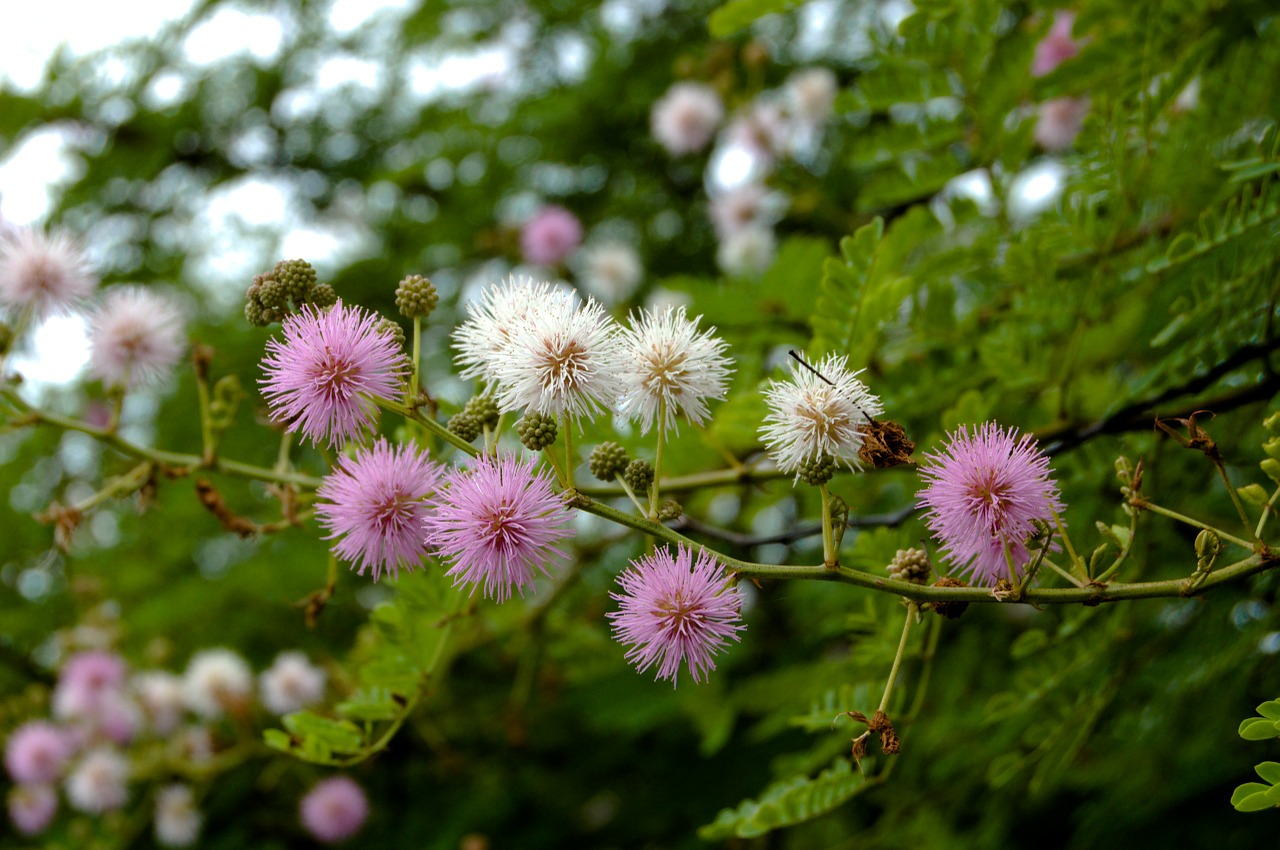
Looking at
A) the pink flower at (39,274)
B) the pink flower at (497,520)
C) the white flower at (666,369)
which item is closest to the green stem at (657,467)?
the white flower at (666,369)

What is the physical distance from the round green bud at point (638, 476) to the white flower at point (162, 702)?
2866 mm

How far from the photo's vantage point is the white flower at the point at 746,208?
4.11m

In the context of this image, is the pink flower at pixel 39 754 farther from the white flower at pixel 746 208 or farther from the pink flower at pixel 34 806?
the white flower at pixel 746 208

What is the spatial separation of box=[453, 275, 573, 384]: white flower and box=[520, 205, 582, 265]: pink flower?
2.92m

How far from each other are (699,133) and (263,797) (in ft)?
10.4

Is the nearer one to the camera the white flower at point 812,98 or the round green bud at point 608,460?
the round green bud at point 608,460

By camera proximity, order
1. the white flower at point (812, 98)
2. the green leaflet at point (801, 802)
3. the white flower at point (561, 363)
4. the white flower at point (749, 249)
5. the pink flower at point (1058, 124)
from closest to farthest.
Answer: the white flower at point (561, 363), the green leaflet at point (801, 802), the pink flower at point (1058, 124), the white flower at point (812, 98), the white flower at point (749, 249)

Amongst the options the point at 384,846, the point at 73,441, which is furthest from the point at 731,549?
the point at 73,441

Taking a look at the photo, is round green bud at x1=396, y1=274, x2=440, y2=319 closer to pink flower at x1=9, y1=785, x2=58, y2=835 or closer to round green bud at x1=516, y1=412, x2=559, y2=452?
round green bud at x1=516, y1=412, x2=559, y2=452

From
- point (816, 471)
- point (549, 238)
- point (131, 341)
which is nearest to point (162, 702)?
point (131, 341)

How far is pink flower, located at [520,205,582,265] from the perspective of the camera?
4.31 m

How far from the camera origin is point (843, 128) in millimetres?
4395

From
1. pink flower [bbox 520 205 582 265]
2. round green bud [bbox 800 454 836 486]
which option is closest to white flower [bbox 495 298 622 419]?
round green bud [bbox 800 454 836 486]

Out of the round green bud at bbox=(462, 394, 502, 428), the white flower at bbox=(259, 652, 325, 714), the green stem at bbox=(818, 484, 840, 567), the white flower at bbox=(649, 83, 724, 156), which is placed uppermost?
the white flower at bbox=(649, 83, 724, 156)
